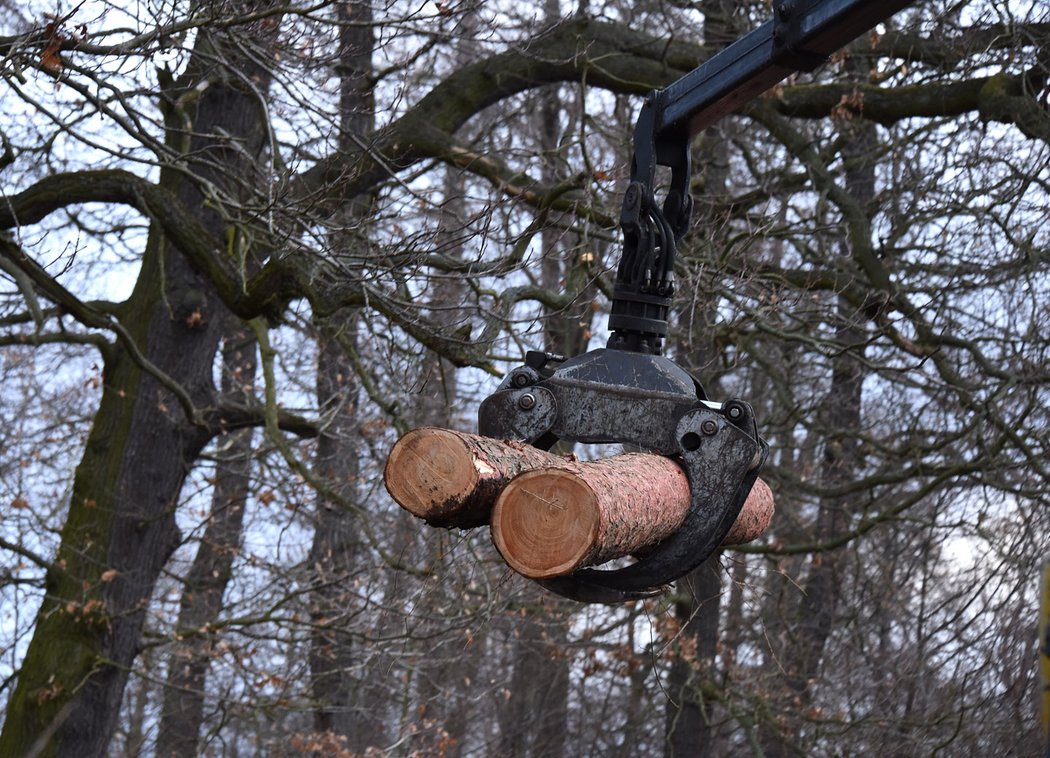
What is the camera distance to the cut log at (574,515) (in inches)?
93.4

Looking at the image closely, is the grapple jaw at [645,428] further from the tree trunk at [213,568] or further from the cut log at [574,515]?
the tree trunk at [213,568]

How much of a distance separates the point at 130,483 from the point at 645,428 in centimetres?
783

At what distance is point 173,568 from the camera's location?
→ 18.8 metres

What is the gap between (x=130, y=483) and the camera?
9.95 m

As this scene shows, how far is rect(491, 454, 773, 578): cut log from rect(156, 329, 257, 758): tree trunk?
29.2ft

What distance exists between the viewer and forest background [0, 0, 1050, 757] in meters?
6.81

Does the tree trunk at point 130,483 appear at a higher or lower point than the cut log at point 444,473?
higher

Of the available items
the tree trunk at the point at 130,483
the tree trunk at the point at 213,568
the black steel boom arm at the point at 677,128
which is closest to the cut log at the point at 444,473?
the black steel boom arm at the point at 677,128

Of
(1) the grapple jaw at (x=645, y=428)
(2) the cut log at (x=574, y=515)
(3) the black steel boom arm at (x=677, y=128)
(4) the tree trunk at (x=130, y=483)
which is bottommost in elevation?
(2) the cut log at (x=574, y=515)

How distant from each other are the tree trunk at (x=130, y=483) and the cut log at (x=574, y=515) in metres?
7.31

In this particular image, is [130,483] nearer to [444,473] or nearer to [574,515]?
[444,473]

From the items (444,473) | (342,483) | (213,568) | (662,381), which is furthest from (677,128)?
(213,568)

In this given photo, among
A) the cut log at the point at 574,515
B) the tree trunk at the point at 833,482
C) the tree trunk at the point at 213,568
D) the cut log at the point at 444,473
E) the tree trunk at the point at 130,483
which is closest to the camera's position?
the cut log at the point at 574,515

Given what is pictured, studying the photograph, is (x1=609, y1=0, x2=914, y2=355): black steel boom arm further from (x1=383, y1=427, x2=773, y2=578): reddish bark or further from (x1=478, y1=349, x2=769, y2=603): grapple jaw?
(x1=383, y1=427, x2=773, y2=578): reddish bark
